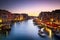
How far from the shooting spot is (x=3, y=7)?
3.71 metres

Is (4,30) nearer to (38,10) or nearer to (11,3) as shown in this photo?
(11,3)

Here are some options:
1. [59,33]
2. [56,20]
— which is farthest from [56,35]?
[56,20]

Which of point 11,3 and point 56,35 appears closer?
point 56,35

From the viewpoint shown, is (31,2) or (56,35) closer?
(56,35)

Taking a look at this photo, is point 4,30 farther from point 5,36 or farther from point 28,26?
point 28,26

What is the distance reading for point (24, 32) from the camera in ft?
11.8

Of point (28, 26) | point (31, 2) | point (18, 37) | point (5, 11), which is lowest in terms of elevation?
point (18, 37)

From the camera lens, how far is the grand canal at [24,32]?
11.6 ft

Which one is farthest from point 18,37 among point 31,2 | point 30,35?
point 31,2

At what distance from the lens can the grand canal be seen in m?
3.54

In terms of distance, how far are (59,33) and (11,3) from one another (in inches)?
59.8

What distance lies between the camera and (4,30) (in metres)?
3.66

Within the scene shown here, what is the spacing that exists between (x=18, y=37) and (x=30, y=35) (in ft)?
1.04

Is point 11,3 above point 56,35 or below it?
above
